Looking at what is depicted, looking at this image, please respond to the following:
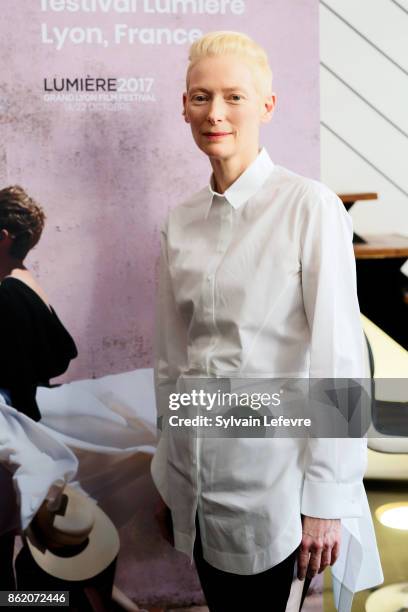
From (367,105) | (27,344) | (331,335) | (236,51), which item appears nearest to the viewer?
(331,335)

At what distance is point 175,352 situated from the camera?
68.0 inches

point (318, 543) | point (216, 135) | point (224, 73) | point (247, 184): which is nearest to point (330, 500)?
point (318, 543)

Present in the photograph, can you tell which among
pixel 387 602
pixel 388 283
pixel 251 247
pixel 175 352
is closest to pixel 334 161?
pixel 388 283

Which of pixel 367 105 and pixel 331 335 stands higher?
pixel 367 105

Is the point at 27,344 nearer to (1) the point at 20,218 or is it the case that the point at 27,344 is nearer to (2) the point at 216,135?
(1) the point at 20,218

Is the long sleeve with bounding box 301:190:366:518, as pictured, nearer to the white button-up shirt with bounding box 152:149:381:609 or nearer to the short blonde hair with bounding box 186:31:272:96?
the white button-up shirt with bounding box 152:149:381:609

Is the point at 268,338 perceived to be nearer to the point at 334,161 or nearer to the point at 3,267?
the point at 334,161

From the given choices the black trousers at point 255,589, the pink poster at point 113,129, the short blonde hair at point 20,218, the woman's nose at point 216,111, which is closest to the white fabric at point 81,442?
the pink poster at point 113,129

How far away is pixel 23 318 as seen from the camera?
6.76ft

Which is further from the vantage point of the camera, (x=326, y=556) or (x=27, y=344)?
(x=27, y=344)

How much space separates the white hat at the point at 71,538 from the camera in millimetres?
2094

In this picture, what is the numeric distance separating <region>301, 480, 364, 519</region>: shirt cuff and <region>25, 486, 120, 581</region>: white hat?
91 centimetres

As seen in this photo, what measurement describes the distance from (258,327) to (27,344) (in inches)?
34.5

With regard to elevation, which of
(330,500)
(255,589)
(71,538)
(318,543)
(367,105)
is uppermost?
(367,105)
